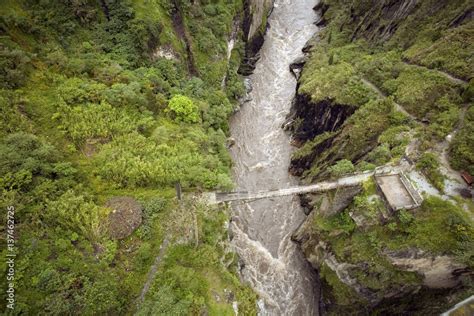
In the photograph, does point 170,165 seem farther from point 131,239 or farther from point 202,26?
point 202,26

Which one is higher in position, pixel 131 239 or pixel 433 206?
pixel 131 239

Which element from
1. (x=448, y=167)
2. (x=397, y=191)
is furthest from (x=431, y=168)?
(x=397, y=191)

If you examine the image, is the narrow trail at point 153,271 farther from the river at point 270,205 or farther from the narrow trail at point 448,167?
the narrow trail at point 448,167

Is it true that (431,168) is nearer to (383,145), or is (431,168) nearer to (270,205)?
(383,145)

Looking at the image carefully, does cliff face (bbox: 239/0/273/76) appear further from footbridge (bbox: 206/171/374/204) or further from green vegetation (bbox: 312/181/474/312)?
green vegetation (bbox: 312/181/474/312)

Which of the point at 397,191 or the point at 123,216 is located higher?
the point at 123,216

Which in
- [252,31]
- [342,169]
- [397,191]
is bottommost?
[397,191]

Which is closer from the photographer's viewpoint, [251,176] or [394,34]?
[251,176]

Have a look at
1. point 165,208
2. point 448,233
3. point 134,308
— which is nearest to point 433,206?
point 448,233
